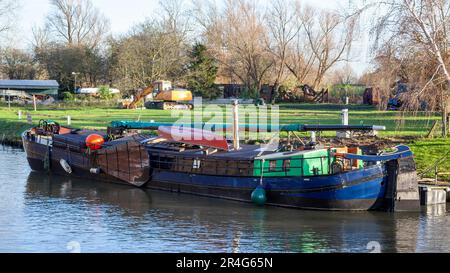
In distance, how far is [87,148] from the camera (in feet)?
112

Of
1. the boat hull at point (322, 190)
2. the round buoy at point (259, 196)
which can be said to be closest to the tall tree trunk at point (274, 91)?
the boat hull at point (322, 190)

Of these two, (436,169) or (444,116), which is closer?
(436,169)

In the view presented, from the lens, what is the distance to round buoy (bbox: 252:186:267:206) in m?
26.8

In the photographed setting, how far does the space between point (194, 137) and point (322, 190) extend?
719cm

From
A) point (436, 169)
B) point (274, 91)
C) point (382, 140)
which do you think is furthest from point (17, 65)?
point (436, 169)

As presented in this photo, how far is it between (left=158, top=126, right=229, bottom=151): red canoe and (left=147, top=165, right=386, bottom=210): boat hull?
7.82 feet

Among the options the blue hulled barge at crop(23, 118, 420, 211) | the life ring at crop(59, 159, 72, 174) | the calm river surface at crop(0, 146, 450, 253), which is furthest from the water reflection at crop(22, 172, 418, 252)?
the life ring at crop(59, 159, 72, 174)

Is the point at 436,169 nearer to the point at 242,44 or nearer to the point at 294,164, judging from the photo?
the point at 294,164

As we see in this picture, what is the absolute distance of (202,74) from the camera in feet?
277

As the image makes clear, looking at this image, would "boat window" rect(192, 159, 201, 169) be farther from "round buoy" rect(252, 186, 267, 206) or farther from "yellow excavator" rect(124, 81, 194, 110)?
"yellow excavator" rect(124, 81, 194, 110)

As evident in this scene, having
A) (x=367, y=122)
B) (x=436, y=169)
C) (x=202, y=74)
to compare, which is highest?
(x=202, y=74)

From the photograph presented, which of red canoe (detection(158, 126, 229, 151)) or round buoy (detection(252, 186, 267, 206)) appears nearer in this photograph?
round buoy (detection(252, 186, 267, 206))
